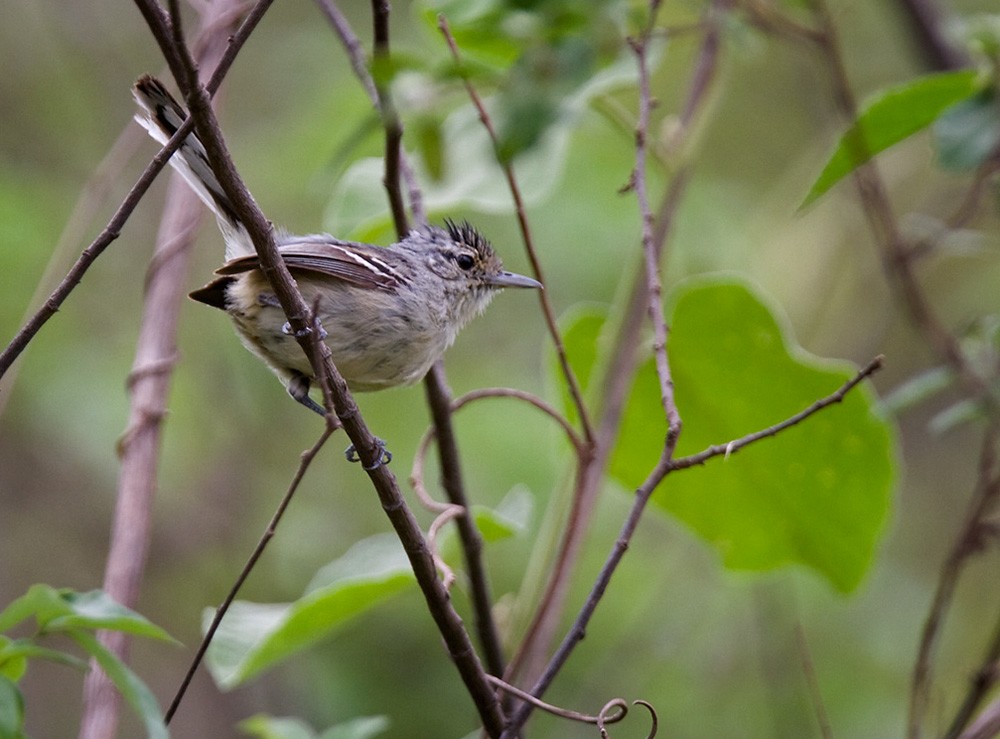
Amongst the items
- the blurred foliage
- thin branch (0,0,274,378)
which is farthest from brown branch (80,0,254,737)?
thin branch (0,0,274,378)

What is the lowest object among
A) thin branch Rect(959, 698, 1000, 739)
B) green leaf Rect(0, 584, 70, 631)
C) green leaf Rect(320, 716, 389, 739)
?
thin branch Rect(959, 698, 1000, 739)

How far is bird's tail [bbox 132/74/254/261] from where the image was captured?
2.32 metres

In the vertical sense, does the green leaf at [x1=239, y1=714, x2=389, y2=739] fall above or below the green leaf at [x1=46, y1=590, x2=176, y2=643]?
below

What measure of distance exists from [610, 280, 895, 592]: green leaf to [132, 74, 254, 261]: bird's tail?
1.25 m

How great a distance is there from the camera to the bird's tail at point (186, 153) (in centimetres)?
232

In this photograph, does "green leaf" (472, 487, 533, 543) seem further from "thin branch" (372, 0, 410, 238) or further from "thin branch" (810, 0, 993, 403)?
"thin branch" (810, 0, 993, 403)

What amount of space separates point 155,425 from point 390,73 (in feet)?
4.47

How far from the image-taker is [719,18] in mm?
2809

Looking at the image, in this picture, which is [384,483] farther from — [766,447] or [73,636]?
[766,447]

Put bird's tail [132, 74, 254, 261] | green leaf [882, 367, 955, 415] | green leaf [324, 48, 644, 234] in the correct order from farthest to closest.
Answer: green leaf [324, 48, 644, 234], green leaf [882, 367, 955, 415], bird's tail [132, 74, 254, 261]

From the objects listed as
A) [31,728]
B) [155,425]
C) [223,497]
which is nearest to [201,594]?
[223,497]

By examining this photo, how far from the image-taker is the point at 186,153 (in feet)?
8.81

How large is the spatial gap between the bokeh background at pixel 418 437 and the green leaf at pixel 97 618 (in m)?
2.56

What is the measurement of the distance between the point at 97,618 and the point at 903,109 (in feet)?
6.79
